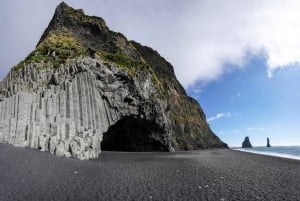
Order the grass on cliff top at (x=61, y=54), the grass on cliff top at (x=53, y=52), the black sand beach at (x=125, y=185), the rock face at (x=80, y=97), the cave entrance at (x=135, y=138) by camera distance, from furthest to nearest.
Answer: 1. the cave entrance at (x=135, y=138)
2. the grass on cliff top at (x=61, y=54)
3. the grass on cliff top at (x=53, y=52)
4. the rock face at (x=80, y=97)
5. the black sand beach at (x=125, y=185)

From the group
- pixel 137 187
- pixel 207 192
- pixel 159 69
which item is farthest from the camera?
pixel 159 69

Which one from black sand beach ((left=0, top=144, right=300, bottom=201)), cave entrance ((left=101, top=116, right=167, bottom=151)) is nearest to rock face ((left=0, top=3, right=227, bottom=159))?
cave entrance ((left=101, top=116, right=167, bottom=151))

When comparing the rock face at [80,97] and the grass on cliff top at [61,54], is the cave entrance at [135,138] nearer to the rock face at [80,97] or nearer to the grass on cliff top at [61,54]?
the rock face at [80,97]

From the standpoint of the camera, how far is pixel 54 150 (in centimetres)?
2845

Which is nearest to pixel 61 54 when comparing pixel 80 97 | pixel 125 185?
pixel 80 97

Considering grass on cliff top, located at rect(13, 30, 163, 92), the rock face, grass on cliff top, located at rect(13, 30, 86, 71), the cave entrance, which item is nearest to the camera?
the rock face

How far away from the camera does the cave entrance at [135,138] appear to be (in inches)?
2426

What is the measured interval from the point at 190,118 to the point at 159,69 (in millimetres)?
30894

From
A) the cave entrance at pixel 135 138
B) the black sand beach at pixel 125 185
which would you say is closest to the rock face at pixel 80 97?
the cave entrance at pixel 135 138

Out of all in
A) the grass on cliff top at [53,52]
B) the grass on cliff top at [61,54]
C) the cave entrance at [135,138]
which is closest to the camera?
the grass on cliff top at [53,52]

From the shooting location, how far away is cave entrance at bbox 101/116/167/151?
202 feet

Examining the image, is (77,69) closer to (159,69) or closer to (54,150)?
(54,150)

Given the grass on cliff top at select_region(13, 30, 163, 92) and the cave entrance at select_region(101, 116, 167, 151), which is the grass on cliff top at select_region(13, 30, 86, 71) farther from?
the cave entrance at select_region(101, 116, 167, 151)

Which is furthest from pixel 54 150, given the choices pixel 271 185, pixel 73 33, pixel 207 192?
pixel 73 33
